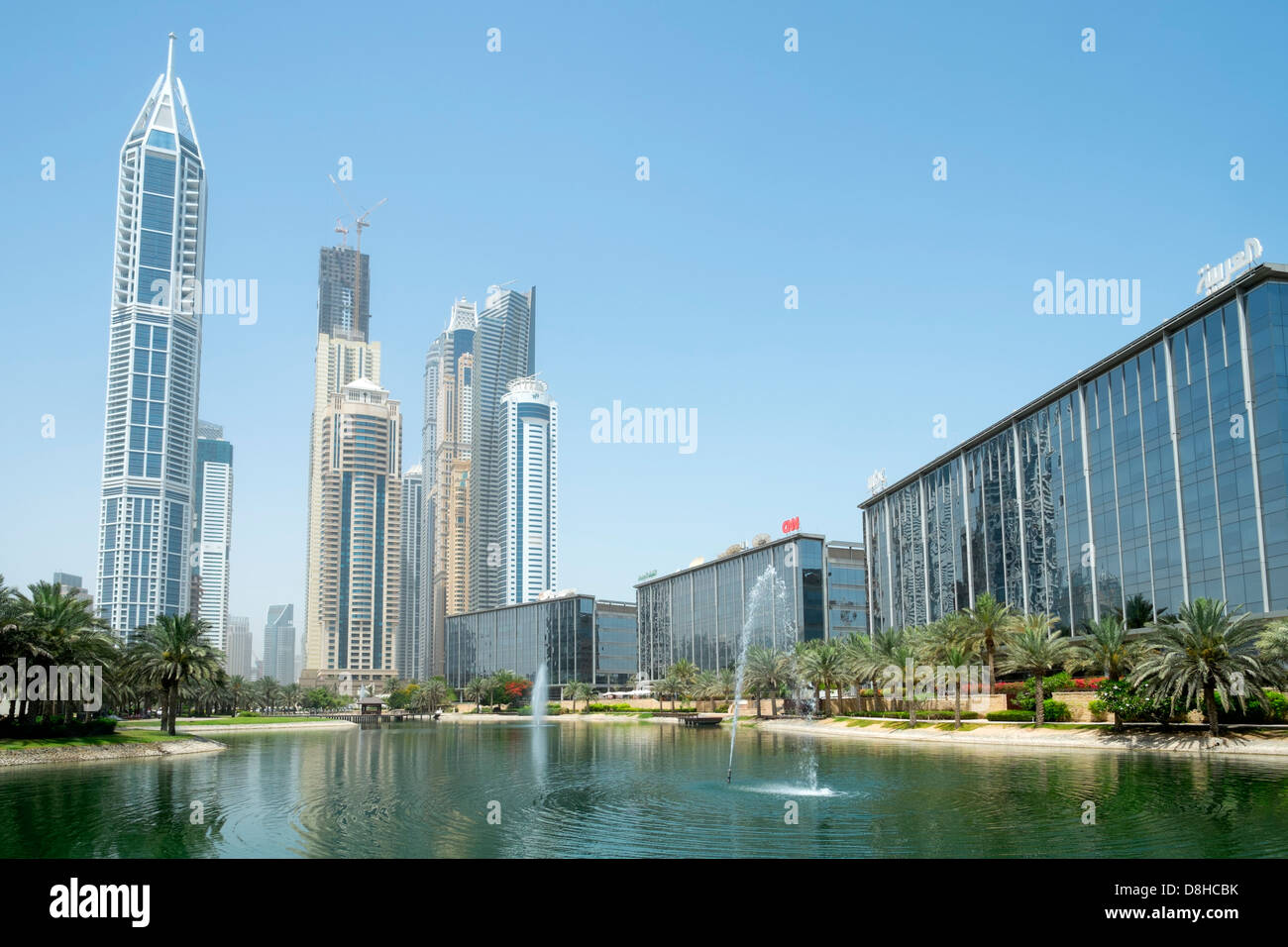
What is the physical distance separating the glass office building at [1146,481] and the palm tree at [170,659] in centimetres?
8129

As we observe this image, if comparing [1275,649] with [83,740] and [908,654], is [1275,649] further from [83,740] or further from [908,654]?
[83,740]

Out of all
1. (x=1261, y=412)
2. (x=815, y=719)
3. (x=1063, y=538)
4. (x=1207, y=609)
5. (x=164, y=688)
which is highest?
(x=1261, y=412)

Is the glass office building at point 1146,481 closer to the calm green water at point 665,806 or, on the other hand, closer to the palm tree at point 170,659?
the calm green water at point 665,806

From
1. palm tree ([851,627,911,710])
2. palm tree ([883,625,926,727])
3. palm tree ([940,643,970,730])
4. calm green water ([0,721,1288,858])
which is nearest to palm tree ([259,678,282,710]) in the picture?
palm tree ([851,627,911,710])

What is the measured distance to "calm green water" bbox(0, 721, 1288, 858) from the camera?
27750mm

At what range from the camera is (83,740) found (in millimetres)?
65750

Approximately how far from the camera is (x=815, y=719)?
366 feet

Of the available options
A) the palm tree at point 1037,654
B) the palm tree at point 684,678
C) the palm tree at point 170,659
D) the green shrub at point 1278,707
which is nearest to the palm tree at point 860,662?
the palm tree at point 1037,654

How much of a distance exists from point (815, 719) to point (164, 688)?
6827 cm

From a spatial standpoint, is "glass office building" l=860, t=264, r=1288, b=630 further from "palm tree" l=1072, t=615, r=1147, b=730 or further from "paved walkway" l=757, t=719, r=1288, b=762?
"paved walkway" l=757, t=719, r=1288, b=762

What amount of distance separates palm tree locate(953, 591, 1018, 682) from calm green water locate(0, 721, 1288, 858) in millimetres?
21806

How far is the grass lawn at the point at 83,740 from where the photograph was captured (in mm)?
60125
